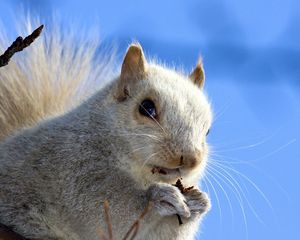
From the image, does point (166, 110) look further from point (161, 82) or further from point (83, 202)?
point (83, 202)

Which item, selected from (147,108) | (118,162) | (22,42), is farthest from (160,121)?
(22,42)

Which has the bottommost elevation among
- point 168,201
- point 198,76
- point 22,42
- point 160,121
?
point 22,42

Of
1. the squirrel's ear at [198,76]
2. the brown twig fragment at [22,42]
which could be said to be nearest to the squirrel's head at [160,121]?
the squirrel's ear at [198,76]

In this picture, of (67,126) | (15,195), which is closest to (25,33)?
(67,126)

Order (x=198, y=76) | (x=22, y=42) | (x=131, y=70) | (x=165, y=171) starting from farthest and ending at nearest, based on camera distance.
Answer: (x=198, y=76) → (x=131, y=70) → (x=165, y=171) → (x=22, y=42)

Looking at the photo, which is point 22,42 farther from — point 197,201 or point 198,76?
point 198,76

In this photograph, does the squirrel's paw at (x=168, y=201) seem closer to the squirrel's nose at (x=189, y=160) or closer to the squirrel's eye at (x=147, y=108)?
the squirrel's nose at (x=189, y=160)

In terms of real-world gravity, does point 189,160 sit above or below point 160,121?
below
